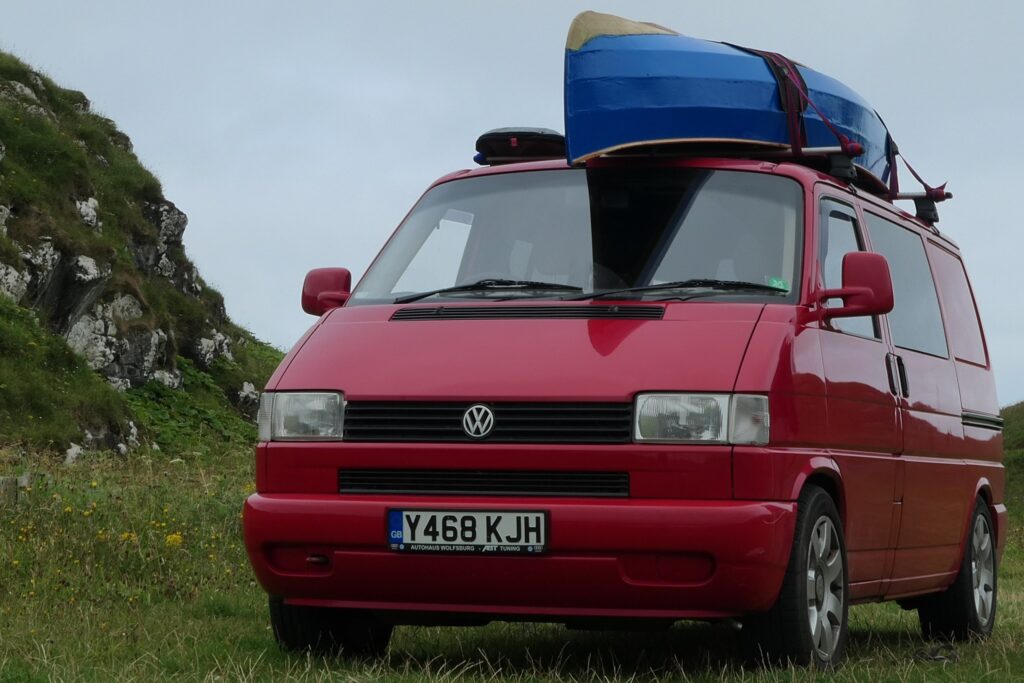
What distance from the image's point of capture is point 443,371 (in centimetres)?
636

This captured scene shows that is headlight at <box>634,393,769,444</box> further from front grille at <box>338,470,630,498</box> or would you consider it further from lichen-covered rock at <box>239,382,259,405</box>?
lichen-covered rock at <box>239,382,259,405</box>

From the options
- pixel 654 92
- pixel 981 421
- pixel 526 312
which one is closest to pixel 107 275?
pixel 981 421

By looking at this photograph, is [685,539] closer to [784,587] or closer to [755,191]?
[784,587]

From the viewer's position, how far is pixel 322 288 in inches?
301

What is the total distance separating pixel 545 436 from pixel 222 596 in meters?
3.76

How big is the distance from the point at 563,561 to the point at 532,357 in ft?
2.57

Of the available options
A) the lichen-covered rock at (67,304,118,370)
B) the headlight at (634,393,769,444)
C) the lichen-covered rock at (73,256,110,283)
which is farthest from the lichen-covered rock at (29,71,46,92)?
the headlight at (634,393,769,444)

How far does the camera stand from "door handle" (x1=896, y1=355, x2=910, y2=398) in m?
7.95

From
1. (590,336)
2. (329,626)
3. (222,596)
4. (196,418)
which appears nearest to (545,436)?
(590,336)

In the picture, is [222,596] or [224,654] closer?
[224,654]

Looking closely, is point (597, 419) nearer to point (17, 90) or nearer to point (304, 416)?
point (304, 416)

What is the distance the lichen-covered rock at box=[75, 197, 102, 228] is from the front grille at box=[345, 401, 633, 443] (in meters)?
26.8

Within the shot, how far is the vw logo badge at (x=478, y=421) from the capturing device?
6.21 metres

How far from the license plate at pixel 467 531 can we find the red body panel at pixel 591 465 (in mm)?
37
